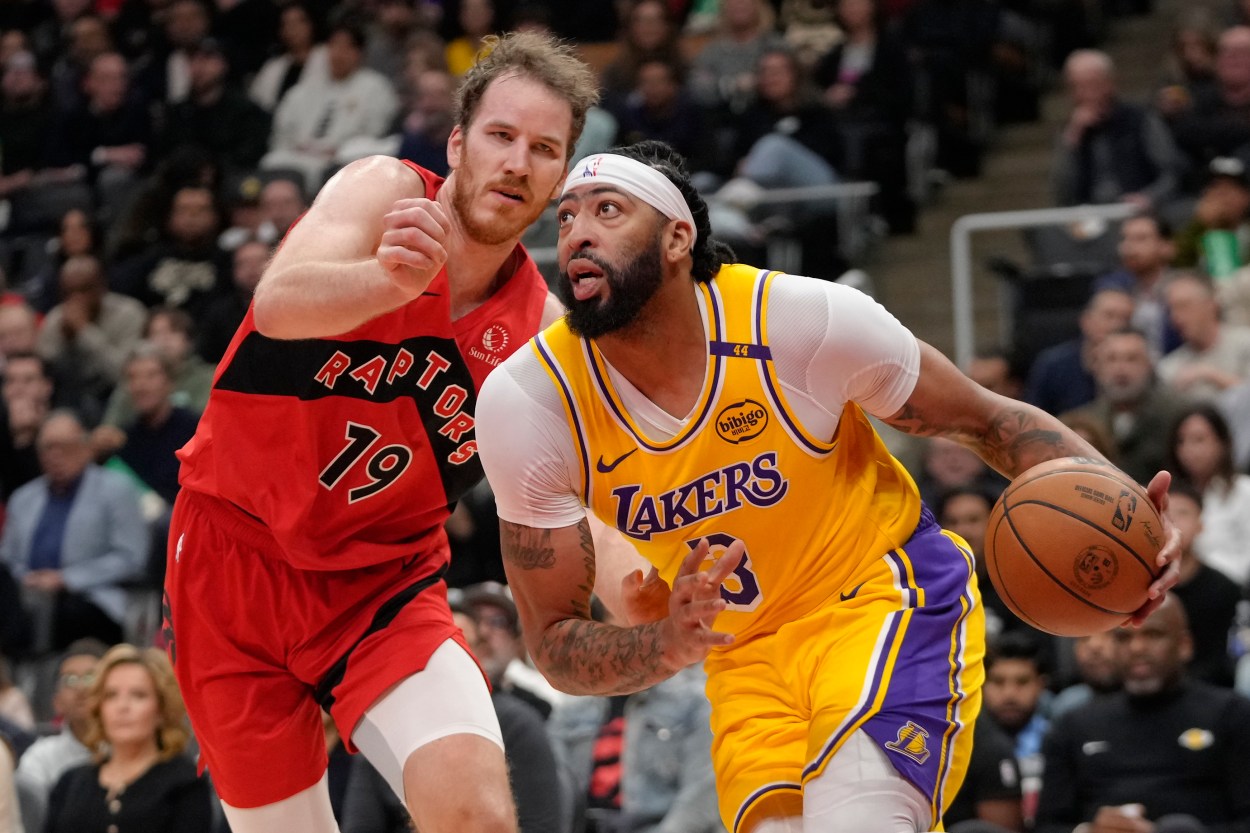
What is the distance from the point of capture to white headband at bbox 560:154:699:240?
4.56 m

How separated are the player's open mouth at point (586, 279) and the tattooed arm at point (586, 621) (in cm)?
60

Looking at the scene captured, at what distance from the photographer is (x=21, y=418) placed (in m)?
11.6

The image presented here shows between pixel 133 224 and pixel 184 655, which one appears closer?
pixel 184 655

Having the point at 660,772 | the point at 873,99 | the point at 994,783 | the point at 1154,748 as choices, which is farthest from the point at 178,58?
the point at 1154,748

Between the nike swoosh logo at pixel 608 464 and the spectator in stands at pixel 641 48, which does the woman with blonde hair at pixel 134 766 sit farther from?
the spectator in stands at pixel 641 48

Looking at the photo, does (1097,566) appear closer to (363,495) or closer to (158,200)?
(363,495)

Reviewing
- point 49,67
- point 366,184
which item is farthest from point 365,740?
point 49,67

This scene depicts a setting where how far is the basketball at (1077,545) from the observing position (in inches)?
174

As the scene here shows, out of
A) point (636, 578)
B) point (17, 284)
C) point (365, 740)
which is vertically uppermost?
→ point (636, 578)

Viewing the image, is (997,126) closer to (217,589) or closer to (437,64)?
(437,64)

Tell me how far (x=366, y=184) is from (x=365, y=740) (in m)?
1.45

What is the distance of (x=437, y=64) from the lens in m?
13.8

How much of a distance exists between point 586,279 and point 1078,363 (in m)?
5.88

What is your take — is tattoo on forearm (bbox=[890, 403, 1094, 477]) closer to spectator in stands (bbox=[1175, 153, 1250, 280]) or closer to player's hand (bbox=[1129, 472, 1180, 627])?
player's hand (bbox=[1129, 472, 1180, 627])
